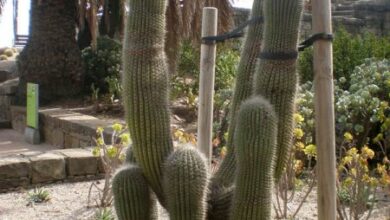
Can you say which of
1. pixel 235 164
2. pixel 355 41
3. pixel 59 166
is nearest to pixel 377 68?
pixel 355 41

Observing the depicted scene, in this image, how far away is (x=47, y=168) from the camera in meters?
6.01

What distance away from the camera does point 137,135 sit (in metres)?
2.97

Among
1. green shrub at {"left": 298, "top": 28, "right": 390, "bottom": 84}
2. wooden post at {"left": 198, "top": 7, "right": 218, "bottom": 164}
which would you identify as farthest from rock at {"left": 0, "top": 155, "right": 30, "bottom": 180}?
green shrub at {"left": 298, "top": 28, "right": 390, "bottom": 84}

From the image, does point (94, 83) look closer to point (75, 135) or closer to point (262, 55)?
point (75, 135)

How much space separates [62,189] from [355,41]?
16.4ft

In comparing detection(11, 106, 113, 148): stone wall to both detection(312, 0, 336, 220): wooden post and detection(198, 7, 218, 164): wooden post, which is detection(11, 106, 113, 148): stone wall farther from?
detection(312, 0, 336, 220): wooden post

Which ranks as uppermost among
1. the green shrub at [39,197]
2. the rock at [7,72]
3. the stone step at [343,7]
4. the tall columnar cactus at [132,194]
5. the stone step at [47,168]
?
the stone step at [343,7]

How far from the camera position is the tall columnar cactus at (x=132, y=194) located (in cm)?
297

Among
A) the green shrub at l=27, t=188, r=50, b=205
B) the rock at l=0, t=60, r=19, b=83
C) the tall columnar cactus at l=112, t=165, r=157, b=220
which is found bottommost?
the green shrub at l=27, t=188, r=50, b=205

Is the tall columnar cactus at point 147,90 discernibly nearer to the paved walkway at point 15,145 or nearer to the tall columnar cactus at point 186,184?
the tall columnar cactus at point 186,184

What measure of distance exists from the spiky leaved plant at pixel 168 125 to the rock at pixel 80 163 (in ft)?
10.6

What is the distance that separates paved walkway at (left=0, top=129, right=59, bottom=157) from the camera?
8.73m

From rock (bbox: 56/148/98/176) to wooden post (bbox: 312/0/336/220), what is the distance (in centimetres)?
368

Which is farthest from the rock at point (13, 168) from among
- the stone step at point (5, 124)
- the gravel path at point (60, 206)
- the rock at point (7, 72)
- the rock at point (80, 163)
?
the rock at point (7, 72)
